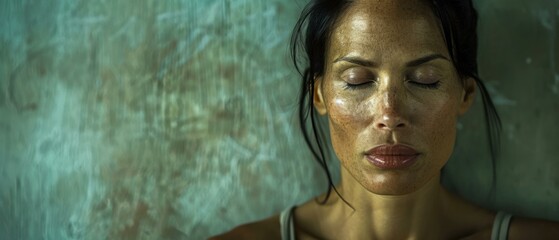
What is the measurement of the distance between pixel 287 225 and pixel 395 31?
604mm

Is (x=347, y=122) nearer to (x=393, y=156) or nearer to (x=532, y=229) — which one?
(x=393, y=156)

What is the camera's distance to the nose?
1.55 metres

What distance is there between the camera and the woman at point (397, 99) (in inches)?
61.6

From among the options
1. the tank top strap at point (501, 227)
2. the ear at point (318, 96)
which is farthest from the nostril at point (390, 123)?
the tank top strap at point (501, 227)

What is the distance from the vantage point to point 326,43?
5.51 ft

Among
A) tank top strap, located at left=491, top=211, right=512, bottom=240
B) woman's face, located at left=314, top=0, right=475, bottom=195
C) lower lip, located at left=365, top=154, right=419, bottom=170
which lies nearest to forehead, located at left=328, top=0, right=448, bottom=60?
woman's face, located at left=314, top=0, right=475, bottom=195

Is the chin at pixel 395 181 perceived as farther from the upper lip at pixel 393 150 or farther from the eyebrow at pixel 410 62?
the eyebrow at pixel 410 62

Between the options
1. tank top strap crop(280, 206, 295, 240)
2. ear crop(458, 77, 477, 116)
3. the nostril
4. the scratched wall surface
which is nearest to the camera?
the nostril

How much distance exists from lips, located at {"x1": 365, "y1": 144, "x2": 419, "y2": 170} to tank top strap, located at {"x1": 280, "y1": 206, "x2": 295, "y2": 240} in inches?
14.2

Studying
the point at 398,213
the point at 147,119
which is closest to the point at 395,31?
the point at 398,213

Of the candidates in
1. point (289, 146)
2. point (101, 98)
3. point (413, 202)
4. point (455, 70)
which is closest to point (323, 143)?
point (289, 146)

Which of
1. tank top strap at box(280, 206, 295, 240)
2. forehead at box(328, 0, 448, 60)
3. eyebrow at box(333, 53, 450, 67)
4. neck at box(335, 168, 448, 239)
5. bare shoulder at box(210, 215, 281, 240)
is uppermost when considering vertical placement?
forehead at box(328, 0, 448, 60)

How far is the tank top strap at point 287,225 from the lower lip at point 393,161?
363mm

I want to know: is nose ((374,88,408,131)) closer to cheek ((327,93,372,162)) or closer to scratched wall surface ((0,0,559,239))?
cheek ((327,93,372,162))
